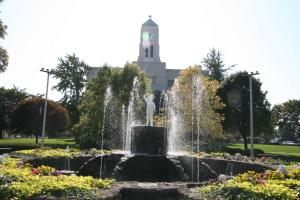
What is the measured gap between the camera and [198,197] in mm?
8180

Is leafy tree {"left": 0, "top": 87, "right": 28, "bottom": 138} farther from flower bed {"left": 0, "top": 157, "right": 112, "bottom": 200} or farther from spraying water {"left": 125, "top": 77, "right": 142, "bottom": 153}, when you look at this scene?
flower bed {"left": 0, "top": 157, "right": 112, "bottom": 200}

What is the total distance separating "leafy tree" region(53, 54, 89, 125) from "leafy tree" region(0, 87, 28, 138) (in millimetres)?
9664

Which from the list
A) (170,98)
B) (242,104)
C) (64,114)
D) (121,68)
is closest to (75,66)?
(64,114)

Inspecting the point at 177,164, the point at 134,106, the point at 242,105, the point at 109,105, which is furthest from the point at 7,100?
the point at 177,164

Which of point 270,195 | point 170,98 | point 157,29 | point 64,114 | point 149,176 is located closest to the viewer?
point 270,195

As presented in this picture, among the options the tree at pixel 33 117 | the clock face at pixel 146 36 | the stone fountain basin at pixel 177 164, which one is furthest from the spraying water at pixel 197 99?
the clock face at pixel 146 36

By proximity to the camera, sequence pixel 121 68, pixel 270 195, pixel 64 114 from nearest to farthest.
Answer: pixel 270 195
pixel 121 68
pixel 64 114

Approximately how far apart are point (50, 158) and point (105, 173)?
2636mm

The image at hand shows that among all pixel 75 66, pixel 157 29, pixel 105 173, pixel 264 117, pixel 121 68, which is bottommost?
pixel 105 173

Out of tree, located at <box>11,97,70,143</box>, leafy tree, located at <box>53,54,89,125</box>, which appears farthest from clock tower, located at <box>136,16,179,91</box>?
tree, located at <box>11,97,70,143</box>

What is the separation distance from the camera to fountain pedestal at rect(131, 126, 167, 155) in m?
17.2

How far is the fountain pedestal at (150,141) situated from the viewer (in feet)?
56.5

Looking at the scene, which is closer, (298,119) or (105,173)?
(105,173)

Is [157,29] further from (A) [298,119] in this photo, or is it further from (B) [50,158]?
(B) [50,158]
